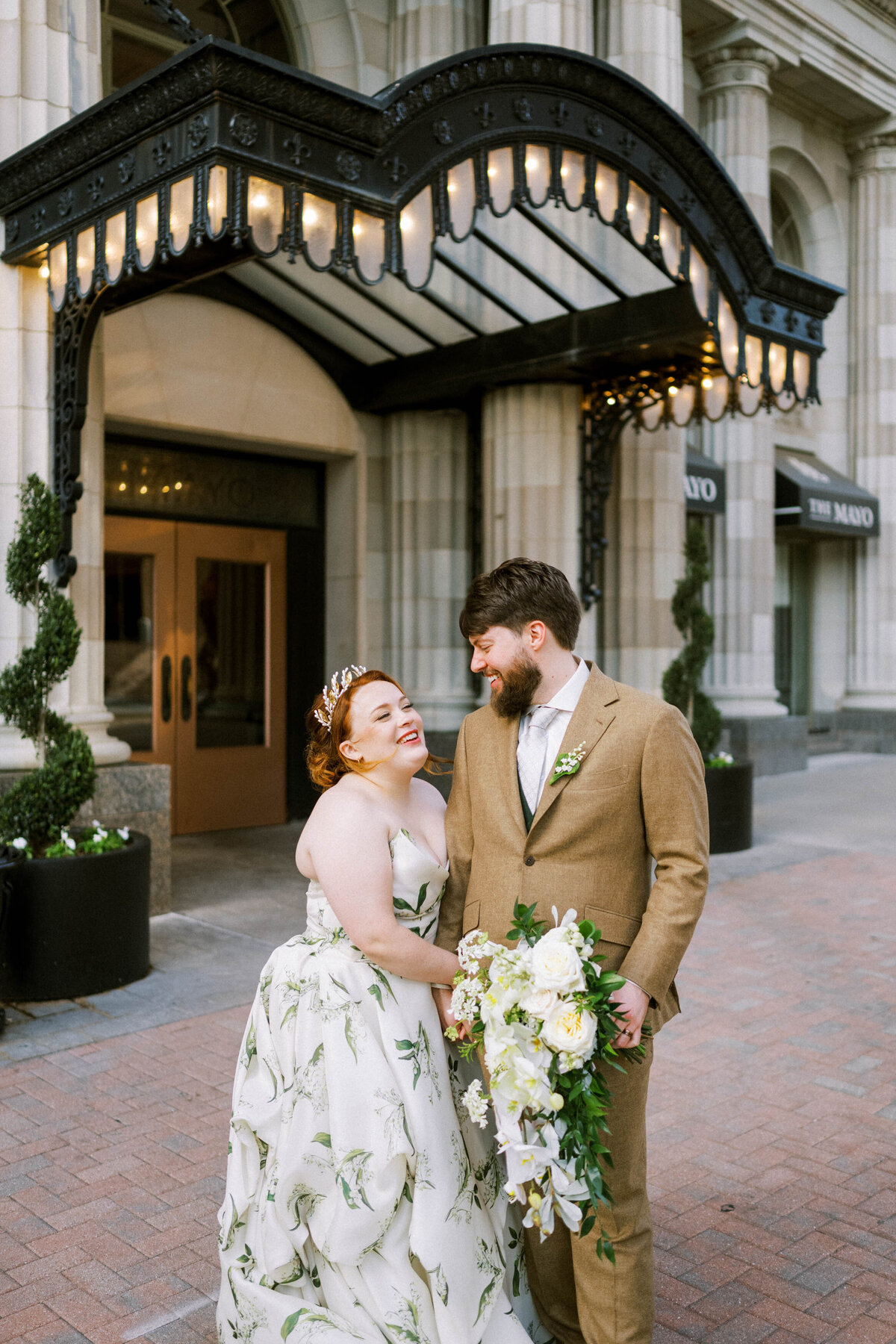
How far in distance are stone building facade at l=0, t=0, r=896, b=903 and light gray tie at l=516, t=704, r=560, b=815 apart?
4606mm

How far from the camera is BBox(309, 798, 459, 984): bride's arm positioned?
2727mm

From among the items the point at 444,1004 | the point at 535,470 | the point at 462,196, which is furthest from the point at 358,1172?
the point at 535,470

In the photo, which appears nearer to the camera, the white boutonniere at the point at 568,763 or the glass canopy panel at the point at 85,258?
the white boutonniere at the point at 568,763

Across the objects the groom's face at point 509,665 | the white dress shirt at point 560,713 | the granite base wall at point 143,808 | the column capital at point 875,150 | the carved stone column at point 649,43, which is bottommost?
the granite base wall at point 143,808

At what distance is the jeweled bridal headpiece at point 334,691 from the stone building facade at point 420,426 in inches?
164

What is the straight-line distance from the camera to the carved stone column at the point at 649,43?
1108 cm

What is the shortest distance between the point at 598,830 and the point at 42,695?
175 inches

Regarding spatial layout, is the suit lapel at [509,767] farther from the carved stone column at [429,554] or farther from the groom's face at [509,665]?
the carved stone column at [429,554]

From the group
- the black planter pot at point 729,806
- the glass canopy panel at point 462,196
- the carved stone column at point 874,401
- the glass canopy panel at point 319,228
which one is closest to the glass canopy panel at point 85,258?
the glass canopy panel at point 319,228

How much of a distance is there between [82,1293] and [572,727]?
7.14ft

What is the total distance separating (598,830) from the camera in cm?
273

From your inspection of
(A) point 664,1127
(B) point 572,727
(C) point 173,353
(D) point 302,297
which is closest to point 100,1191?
(A) point 664,1127

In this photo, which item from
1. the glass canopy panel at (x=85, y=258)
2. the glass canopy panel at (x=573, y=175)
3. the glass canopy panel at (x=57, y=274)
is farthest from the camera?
the glass canopy panel at (x=573, y=175)

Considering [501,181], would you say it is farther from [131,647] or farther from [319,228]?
[131,647]
